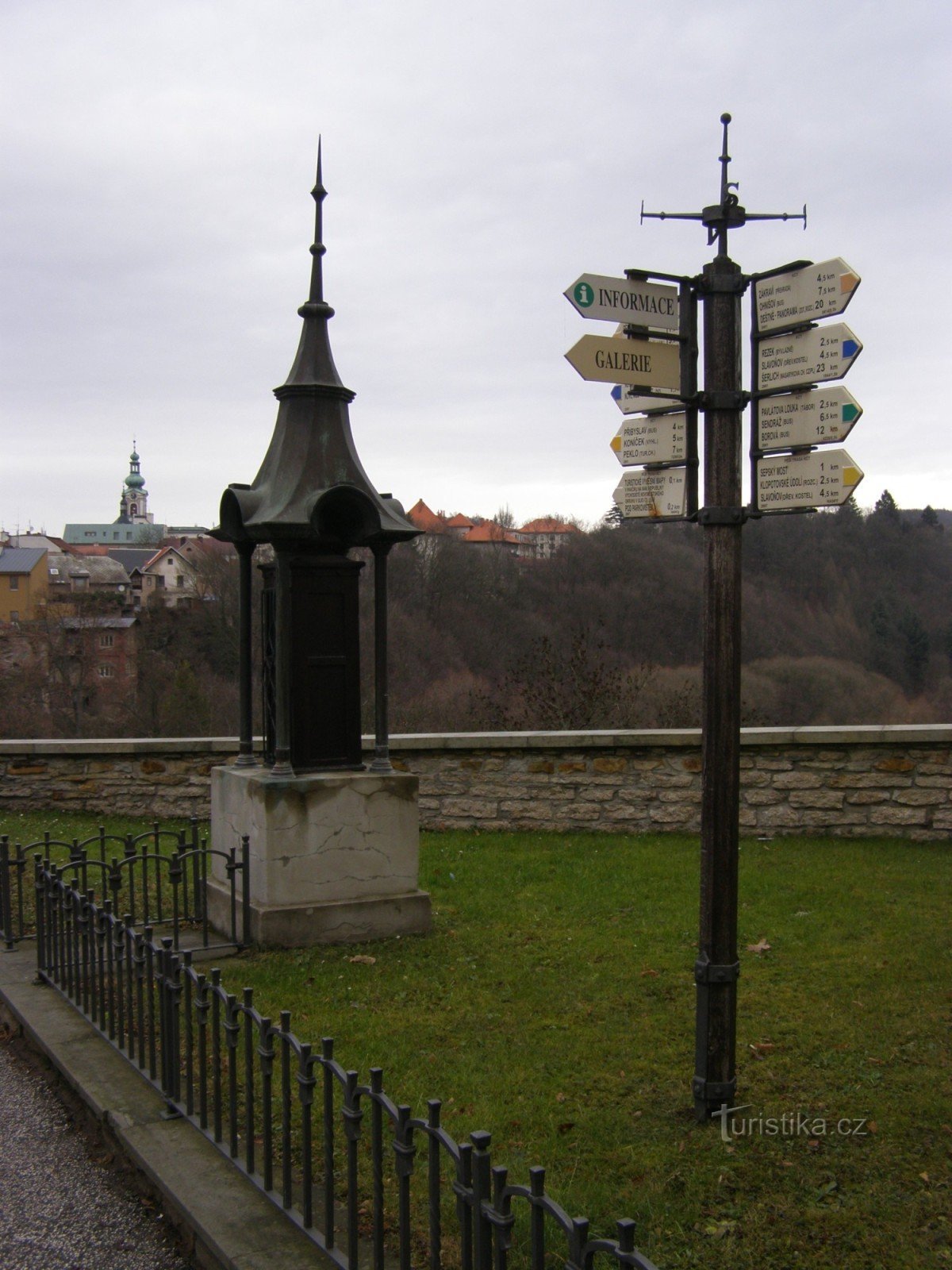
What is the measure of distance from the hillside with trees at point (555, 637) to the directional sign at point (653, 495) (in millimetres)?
22389

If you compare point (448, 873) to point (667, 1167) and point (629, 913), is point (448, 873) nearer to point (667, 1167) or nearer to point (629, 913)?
point (629, 913)

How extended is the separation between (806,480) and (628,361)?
2.39 feet

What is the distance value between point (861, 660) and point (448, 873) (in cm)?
3269

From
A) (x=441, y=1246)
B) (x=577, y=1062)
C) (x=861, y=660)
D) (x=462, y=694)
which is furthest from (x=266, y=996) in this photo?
(x=861, y=660)

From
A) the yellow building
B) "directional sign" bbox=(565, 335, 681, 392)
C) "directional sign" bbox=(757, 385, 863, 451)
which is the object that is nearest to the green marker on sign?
"directional sign" bbox=(757, 385, 863, 451)

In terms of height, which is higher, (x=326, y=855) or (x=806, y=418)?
(x=806, y=418)

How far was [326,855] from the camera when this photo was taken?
20.4 feet

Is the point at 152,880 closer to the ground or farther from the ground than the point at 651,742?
closer to the ground

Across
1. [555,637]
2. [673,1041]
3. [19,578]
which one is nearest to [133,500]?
[19,578]

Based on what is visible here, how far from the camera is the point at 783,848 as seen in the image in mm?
8586

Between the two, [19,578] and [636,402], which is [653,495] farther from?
[19,578]

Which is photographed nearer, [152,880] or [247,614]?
[247,614]

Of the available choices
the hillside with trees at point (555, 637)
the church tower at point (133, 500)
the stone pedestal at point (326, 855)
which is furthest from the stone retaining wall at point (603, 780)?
the church tower at point (133, 500)

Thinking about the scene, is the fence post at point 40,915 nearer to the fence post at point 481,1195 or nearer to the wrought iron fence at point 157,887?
the wrought iron fence at point 157,887
